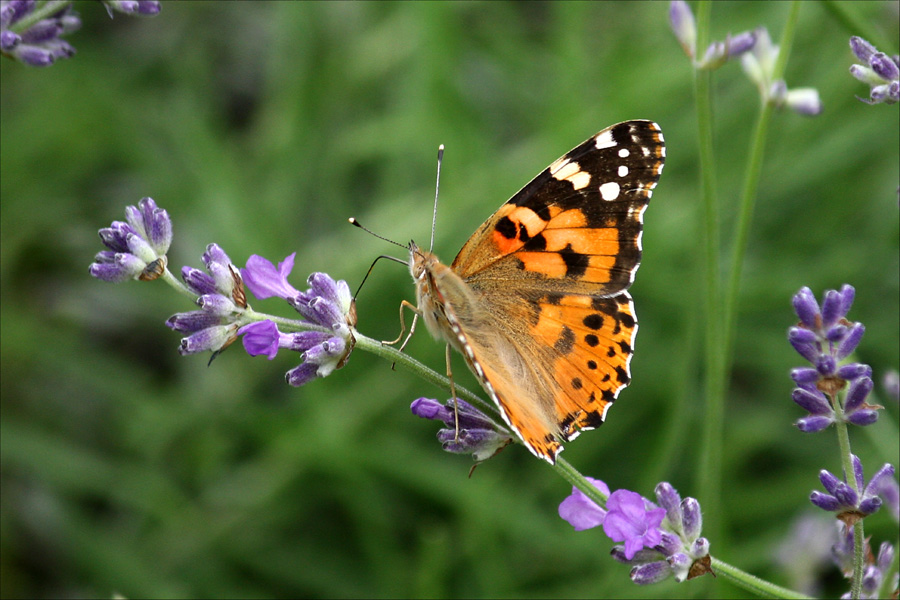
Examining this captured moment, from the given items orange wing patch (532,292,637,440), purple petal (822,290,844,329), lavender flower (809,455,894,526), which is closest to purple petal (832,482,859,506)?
lavender flower (809,455,894,526)

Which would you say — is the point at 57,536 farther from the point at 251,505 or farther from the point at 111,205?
the point at 111,205

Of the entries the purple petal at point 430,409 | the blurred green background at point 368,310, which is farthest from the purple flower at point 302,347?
the blurred green background at point 368,310

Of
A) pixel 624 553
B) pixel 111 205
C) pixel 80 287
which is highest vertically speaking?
pixel 111 205

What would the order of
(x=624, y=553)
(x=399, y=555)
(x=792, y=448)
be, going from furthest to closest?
(x=792, y=448), (x=399, y=555), (x=624, y=553)

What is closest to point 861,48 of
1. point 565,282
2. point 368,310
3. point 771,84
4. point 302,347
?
point 771,84

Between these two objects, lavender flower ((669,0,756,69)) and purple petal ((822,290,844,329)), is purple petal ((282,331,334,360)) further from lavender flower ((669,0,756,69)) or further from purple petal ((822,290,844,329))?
lavender flower ((669,0,756,69))

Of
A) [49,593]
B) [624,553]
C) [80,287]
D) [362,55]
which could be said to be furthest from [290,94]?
[624,553]

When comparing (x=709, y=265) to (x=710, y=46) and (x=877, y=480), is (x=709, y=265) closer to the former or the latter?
(x=710, y=46)
